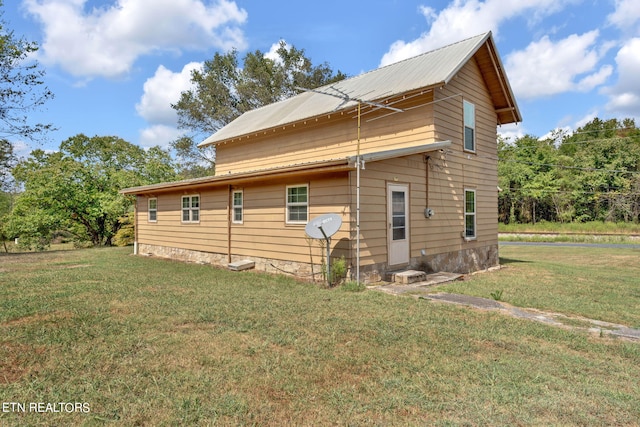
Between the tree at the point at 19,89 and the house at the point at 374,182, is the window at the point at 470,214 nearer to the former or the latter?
the house at the point at 374,182

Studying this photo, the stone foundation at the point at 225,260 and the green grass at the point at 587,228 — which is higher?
the green grass at the point at 587,228

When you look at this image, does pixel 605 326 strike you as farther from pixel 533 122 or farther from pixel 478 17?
pixel 533 122

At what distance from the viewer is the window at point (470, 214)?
11.5 metres

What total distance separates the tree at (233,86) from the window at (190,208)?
1551 cm

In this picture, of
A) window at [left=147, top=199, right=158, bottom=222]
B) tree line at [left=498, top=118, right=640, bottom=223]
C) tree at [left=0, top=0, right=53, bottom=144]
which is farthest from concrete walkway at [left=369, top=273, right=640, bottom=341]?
tree line at [left=498, top=118, right=640, bottom=223]

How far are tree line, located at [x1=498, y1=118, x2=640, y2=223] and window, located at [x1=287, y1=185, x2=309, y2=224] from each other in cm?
2997

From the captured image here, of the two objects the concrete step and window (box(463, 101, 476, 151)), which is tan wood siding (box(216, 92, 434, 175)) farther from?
the concrete step

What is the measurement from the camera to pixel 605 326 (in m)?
5.32

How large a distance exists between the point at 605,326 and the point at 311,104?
35.6 feet

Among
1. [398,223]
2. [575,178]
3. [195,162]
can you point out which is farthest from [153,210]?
[575,178]

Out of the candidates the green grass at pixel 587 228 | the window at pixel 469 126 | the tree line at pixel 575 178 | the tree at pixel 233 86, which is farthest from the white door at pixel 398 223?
the tree line at pixel 575 178

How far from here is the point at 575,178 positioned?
32.8 metres

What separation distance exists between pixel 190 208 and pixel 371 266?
7636 mm

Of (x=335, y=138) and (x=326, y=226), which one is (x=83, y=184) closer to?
(x=335, y=138)
